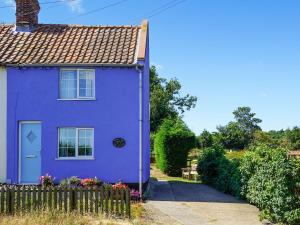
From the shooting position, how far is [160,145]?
106 ft

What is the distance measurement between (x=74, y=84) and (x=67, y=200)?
693cm

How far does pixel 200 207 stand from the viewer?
58.5ft

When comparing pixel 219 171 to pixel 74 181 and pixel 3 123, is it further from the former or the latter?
pixel 3 123

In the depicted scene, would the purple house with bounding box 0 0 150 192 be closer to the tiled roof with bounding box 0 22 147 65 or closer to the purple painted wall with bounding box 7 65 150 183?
Answer: the purple painted wall with bounding box 7 65 150 183

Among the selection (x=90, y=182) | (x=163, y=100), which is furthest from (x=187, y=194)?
(x=163, y=100)

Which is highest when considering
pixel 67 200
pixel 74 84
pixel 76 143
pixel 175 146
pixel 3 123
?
pixel 74 84

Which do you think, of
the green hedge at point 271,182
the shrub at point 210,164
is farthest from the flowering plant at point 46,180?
the shrub at point 210,164

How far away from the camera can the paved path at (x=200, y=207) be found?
50.4ft

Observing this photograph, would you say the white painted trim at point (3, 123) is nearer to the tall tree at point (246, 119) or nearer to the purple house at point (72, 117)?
the purple house at point (72, 117)

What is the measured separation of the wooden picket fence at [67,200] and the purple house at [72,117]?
17.1ft

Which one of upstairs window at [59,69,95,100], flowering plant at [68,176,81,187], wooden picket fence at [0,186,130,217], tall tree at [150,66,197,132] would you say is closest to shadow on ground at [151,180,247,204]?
flowering plant at [68,176,81,187]

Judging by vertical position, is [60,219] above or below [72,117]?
below

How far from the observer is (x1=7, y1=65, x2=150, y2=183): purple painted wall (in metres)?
20.4

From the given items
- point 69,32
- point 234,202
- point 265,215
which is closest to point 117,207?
point 265,215
